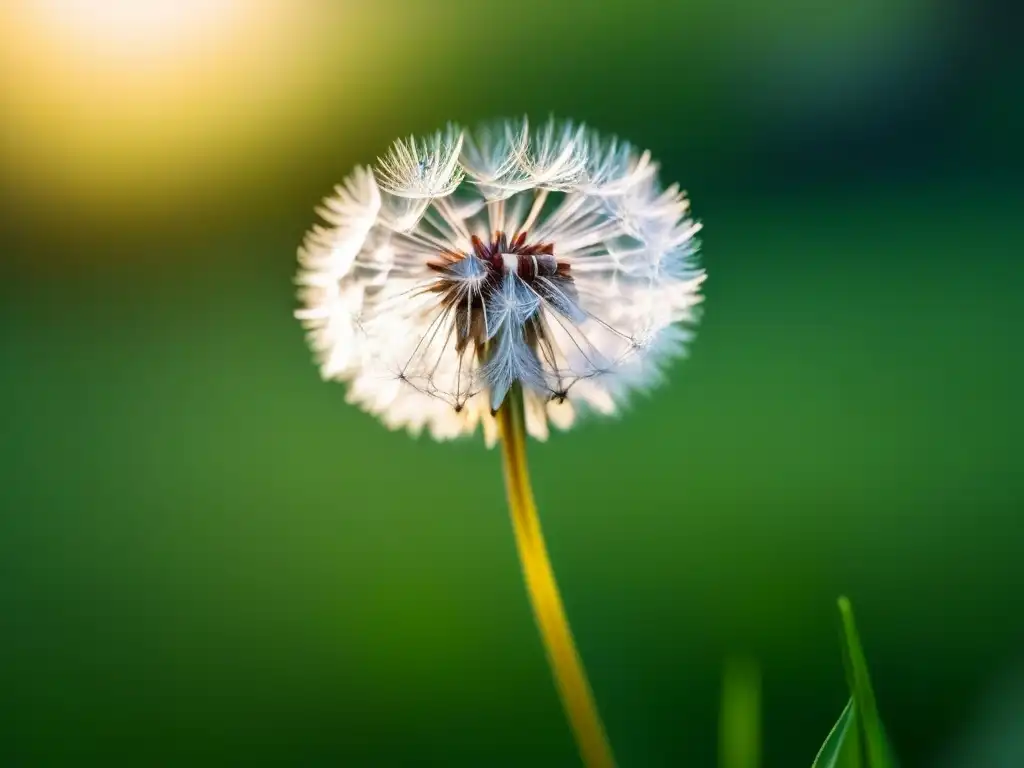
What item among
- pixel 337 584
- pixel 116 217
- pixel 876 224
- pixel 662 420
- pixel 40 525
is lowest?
pixel 337 584

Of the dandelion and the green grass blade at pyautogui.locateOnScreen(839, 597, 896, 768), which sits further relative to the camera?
the dandelion

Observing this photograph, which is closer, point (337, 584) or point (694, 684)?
point (694, 684)

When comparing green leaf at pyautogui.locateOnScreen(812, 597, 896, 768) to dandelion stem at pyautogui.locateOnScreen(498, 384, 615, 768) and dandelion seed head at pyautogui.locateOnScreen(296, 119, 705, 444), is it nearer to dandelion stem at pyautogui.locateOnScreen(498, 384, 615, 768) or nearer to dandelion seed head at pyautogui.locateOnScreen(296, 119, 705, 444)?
dandelion stem at pyautogui.locateOnScreen(498, 384, 615, 768)

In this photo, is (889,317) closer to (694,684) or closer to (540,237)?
(694,684)

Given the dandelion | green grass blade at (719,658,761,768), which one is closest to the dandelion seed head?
the dandelion

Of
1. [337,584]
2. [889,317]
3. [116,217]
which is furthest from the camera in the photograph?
[116,217]

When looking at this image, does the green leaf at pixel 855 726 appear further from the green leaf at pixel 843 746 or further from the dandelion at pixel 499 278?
the dandelion at pixel 499 278

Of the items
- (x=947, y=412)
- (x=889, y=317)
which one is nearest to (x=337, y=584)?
(x=947, y=412)

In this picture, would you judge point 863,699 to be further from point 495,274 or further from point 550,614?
point 495,274

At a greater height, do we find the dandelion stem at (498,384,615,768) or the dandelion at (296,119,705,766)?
the dandelion at (296,119,705,766)
